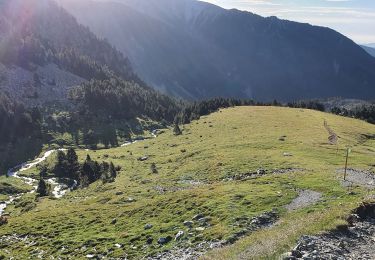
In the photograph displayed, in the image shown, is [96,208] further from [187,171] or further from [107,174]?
[107,174]

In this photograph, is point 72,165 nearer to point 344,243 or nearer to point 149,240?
point 149,240

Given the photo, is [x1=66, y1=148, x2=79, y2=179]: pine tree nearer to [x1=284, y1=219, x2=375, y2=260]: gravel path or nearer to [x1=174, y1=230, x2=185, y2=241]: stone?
[x1=174, y1=230, x2=185, y2=241]: stone

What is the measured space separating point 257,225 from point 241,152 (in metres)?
49.6

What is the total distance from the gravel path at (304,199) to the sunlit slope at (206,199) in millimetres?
825

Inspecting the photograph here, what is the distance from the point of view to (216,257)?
32.9 meters

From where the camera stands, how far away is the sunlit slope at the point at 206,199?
137 ft

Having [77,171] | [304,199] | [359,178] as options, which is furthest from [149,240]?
[77,171]

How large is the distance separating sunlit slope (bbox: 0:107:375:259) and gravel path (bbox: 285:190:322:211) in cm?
82

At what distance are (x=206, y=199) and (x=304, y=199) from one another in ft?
37.6

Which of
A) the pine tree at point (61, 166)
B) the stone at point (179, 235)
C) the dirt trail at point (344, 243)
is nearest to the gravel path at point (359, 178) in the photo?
the dirt trail at point (344, 243)

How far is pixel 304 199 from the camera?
48.5m

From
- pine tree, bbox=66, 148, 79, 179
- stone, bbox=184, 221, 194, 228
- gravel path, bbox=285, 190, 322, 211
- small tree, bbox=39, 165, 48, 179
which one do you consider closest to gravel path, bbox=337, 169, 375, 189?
gravel path, bbox=285, 190, 322, 211

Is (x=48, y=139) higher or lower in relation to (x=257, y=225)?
lower

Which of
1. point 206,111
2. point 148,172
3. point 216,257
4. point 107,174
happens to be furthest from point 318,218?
point 206,111
